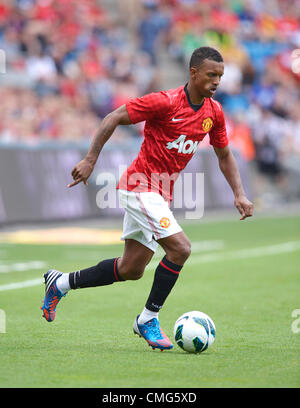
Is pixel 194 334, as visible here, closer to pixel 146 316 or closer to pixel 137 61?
pixel 146 316

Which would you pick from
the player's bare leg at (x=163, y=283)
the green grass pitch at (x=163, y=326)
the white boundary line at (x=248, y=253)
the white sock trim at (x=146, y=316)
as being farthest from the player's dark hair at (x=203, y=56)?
the white boundary line at (x=248, y=253)

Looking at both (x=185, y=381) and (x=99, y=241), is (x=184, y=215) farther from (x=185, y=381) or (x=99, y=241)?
(x=185, y=381)

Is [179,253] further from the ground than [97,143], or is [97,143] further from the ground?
[97,143]

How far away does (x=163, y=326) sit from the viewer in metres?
7.73

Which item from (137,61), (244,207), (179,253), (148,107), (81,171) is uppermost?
(148,107)

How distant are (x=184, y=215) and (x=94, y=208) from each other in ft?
9.99

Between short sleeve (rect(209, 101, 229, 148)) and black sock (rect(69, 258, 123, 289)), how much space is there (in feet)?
4.26

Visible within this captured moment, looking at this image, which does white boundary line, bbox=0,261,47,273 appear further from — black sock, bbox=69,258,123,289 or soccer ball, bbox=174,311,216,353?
soccer ball, bbox=174,311,216,353

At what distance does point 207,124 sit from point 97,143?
98 cm

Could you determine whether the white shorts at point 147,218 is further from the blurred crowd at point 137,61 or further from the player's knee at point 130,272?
the blurred crowd at point 137,61

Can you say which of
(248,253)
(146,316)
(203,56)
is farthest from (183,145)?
(248,253)

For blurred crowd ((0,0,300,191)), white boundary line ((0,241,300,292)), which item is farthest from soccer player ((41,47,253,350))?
blurred crowd ((0,0,300,191))

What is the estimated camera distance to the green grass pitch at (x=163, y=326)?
18.1ft

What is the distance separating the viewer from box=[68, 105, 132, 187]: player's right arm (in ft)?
20.8
